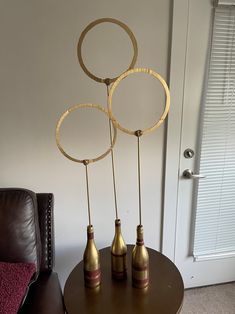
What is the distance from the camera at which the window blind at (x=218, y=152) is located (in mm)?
1470

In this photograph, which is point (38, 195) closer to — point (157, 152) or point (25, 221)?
point (25, 221)

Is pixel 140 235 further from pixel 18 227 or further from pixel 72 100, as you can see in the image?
pixel 72 100

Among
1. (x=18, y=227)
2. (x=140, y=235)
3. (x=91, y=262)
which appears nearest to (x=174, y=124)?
(x=140, y=235)

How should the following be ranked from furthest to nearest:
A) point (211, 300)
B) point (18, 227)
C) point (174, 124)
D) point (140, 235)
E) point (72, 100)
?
1. point (211, 300)
2. point (174, 124)
3. point (72, 100)
4. point (18, 227)
5. point (140, 235)

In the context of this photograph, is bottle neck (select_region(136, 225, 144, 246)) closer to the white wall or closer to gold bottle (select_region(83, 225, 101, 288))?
gold bottle (select_region(83, 225, 101, 288))

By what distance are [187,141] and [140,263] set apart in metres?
0.80

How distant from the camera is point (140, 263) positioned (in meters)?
1.11

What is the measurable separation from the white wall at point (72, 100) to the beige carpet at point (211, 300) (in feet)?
2.19

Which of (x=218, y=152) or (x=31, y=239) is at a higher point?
(x=218, y=152)

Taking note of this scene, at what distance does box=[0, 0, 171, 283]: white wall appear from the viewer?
1.35 meters

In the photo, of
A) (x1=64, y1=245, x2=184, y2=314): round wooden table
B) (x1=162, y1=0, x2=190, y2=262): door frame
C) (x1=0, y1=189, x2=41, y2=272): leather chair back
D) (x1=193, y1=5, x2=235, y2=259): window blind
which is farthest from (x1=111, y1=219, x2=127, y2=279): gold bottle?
(x1=193, y1=5, x2=235, y2=259): window blind

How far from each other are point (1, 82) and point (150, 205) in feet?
3.59

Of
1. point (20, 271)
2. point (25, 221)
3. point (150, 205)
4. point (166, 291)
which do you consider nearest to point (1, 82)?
point (25, 221)

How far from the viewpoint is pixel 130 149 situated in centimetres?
157
